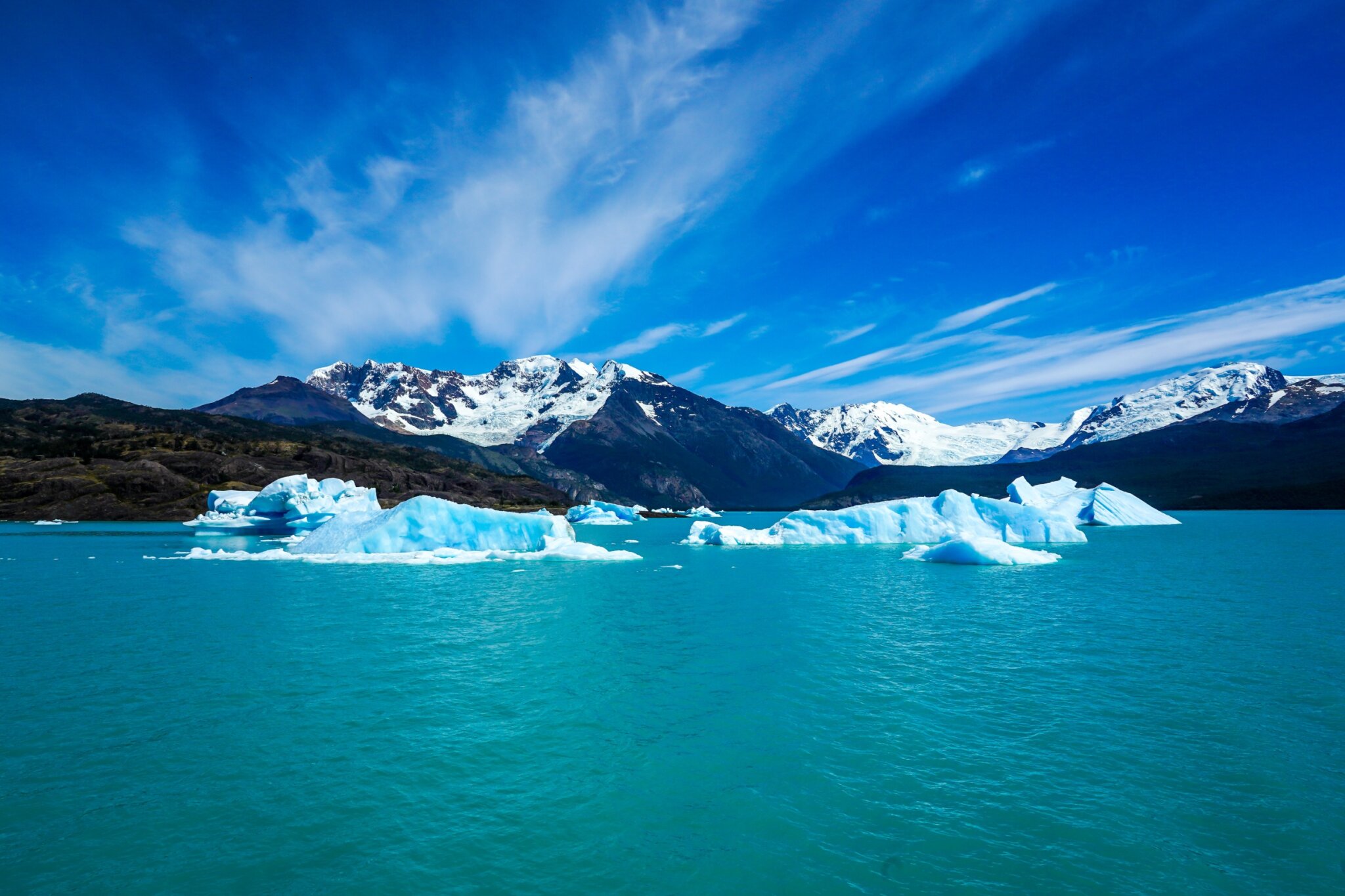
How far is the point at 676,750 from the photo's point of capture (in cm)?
1212

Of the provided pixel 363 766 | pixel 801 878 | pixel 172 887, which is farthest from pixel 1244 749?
pixel 172 887

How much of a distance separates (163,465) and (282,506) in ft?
202

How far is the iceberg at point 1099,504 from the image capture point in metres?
88.6

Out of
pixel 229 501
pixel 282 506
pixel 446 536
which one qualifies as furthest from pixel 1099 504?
pixel 229 501

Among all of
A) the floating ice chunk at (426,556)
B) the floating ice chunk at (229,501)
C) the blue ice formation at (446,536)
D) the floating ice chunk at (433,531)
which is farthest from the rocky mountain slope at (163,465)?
the blue ice formation at (446,536)

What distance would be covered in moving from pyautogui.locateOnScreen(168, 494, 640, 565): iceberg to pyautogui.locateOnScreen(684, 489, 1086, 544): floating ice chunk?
2073 cm

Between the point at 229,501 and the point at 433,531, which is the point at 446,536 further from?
the point at 229,501

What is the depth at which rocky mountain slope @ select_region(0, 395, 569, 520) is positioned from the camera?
355ft

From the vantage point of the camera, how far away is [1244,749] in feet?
38.1

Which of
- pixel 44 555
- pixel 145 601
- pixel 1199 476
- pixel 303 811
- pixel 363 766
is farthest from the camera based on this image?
pixel 1199 476

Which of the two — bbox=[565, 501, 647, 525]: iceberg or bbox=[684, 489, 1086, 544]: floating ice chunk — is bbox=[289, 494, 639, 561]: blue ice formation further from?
bbox=[565, 501, 647, 525]: iceberg

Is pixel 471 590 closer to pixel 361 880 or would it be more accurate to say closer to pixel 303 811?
pixel 303 811

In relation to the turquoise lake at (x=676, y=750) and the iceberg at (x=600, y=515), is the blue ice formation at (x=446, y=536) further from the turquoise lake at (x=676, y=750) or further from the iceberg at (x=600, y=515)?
the iceberg at (x=600, y=515)

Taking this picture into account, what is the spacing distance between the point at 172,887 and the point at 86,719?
847cm
